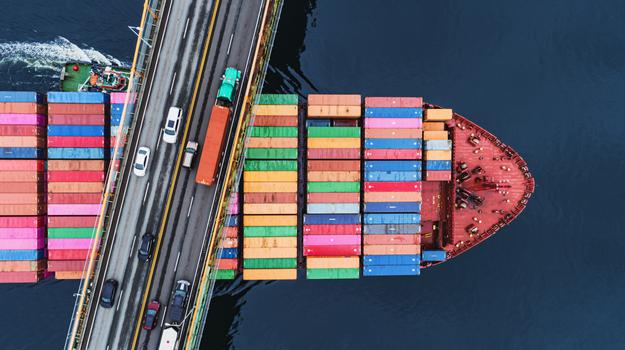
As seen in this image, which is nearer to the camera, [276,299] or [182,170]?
[182,170]

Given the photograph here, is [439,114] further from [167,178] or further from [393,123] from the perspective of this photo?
[167,178]

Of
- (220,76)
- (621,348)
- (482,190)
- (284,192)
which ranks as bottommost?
(621,348)

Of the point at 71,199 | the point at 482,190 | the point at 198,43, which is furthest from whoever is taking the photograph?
the point at 482,190

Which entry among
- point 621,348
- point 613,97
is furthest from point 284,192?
point 621,348

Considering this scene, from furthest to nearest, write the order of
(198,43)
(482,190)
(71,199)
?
(482,190) → (71,199) → (198,43)

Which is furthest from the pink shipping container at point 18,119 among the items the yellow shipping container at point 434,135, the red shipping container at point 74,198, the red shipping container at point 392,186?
the yellow shipping container at point 434,135

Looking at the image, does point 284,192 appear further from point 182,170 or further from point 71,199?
point 71,199

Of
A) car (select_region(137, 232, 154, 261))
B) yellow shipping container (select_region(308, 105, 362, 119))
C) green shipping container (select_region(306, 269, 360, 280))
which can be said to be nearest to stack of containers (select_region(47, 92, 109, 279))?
car (select_region(137, 232, 154, 261))
